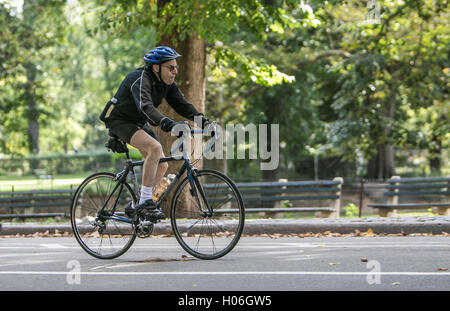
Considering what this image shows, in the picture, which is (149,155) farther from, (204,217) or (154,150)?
(204,217)

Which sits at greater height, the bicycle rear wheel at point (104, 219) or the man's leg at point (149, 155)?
the man's leg at point (149, 155)

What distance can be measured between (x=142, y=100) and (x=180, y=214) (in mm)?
1123

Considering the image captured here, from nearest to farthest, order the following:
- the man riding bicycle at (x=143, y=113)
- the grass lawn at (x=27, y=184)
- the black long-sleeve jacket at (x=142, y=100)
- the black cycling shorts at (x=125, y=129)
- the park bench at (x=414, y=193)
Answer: the black long-sleeve jacket at (x=142, y=100) < the man riding bicycle at (x=143, y=113) < the black cycling shorts at (x=125, y=129) < the park bench at (x=414, y=193) < the grass lawn at (x=27, y=184)

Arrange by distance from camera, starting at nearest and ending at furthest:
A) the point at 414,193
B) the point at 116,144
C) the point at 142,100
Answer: the point at 142,100
the point at 116,144
the point at 414,193

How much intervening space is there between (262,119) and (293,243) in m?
16.9

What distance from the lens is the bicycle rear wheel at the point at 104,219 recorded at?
6.64 meters

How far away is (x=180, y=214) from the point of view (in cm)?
634

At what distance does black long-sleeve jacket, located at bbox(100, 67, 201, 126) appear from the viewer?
6051mm

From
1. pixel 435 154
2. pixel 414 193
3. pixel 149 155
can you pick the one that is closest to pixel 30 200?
pixel 414 193

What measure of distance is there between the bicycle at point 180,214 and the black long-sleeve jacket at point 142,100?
0.32 metres

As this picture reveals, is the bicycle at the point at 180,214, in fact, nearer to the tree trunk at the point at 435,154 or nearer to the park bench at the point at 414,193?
the park bench at the point at 414,193

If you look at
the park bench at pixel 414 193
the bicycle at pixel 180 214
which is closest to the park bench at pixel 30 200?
the park bench at pixel 414 193

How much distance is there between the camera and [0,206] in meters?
15.3

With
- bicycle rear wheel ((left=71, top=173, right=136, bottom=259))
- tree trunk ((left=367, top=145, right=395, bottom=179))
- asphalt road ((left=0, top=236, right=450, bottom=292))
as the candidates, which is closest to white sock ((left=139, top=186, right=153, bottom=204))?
bicycle rear wheel ((left=71, top=173, right=136, bottom=259))
